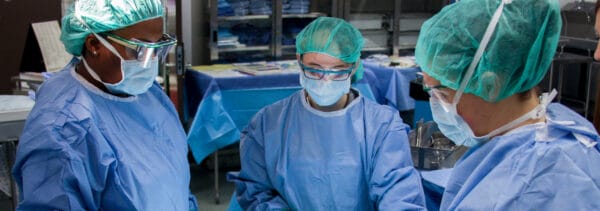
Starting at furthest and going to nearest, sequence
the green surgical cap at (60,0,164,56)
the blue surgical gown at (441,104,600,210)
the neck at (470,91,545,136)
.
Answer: the green surgical cap at (60,0,164,56) → the neck at (470,91,545,136) → the blue surgical gown at (441,104,600,210)

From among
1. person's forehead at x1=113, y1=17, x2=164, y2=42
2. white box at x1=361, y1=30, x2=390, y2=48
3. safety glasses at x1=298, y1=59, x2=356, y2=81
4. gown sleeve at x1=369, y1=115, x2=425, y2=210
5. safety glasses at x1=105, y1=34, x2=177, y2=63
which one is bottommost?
gown sleeve at x1=369, y1=115, x2=425, y2=210

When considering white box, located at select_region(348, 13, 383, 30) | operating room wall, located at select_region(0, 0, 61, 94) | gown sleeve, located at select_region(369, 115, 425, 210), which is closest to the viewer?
gown sleeve, located at select_region(369, 115, 425, 210)

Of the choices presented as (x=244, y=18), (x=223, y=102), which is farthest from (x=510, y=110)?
(x=244, y=18)

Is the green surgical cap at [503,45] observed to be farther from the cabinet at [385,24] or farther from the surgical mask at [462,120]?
the cabinet at [385,24]

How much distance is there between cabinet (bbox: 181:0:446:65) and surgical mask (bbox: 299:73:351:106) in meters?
2.90

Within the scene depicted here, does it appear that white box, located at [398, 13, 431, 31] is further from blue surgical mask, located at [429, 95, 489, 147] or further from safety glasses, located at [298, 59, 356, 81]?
blue surgical mask, located at [429, 95, 489, 147]

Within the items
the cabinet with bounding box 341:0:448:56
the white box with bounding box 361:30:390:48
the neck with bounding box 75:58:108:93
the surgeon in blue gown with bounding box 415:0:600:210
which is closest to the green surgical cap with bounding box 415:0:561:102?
the surgeon in blue gown with bounding box 415:0:600:210

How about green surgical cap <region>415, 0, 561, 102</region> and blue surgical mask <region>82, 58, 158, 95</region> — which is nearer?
green surgical cap <region>415, 0, 561, 102</region>

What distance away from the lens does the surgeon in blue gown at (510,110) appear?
3.50 feet

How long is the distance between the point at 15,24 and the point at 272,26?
80.7 inches

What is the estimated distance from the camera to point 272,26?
523cm

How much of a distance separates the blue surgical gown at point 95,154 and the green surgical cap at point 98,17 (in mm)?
89

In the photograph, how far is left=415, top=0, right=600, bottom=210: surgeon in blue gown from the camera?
1067mm

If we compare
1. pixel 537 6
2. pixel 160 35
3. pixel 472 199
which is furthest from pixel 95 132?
pixel 537 6
